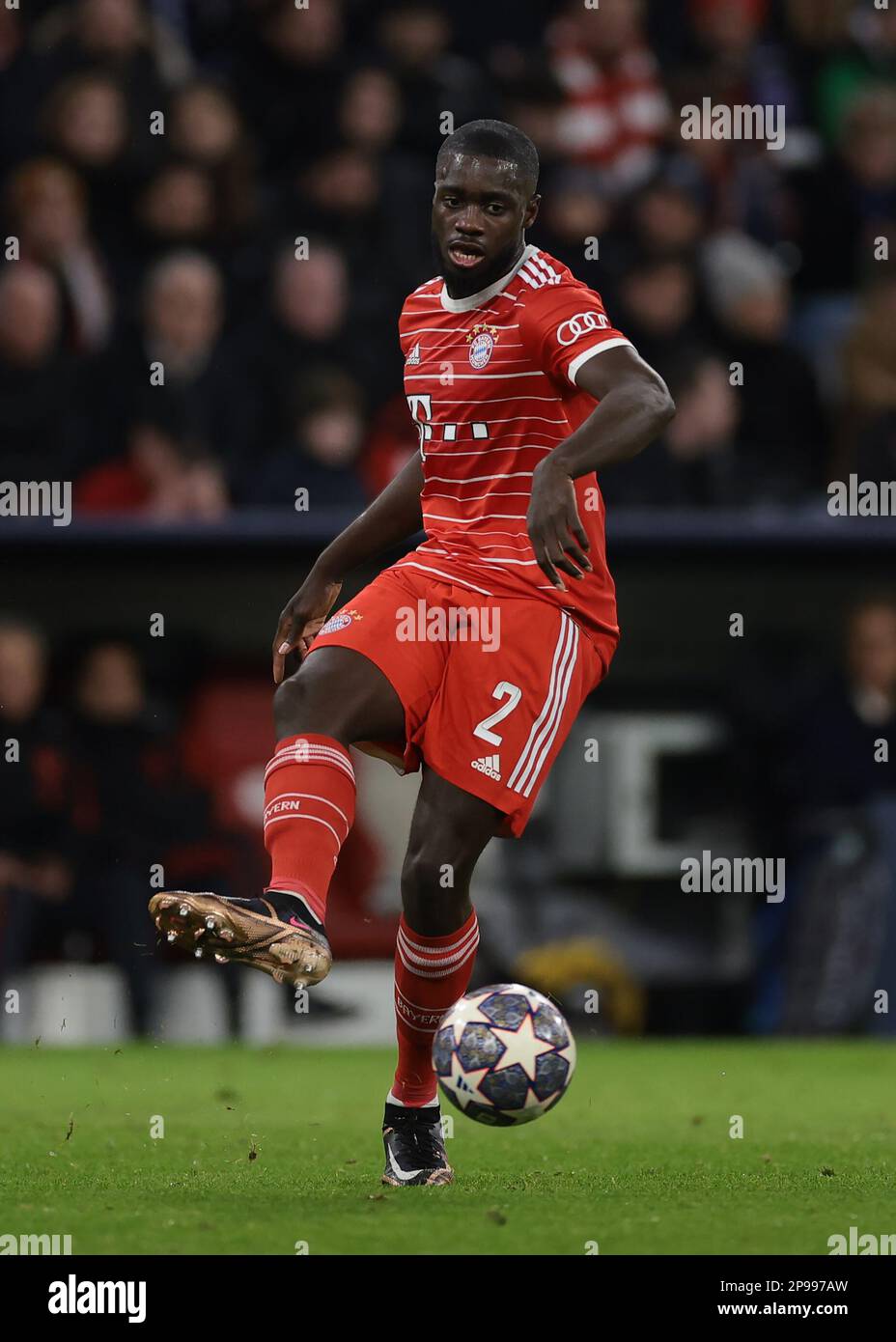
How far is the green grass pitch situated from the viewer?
4.26 m

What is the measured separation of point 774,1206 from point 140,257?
732cm

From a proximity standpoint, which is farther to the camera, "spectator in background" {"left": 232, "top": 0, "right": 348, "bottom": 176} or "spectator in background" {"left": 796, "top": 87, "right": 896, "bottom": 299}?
"spectator in background" {"left": 796, "top": 87, "right": 896, "bottom": 299}

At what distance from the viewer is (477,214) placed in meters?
5.05

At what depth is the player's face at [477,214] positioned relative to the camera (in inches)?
198

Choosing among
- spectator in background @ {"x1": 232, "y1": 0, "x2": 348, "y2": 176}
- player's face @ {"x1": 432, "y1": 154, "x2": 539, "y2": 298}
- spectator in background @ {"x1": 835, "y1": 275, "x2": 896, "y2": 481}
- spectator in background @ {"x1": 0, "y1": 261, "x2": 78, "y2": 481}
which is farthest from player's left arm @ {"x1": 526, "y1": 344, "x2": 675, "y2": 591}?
spectator in background @ {"x1": 232, "y1": 0, "x2": 348, "y2": 176}

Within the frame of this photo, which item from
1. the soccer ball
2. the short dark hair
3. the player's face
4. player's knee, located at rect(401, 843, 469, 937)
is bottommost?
the soccer ball

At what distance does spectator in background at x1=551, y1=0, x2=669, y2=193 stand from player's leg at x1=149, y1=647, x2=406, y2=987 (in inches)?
301

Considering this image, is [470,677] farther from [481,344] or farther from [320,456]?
[320,456]

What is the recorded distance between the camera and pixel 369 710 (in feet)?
16.0

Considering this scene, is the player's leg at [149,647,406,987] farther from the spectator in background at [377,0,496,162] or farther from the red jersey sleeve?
the spectator in background at [377,0,496,162]

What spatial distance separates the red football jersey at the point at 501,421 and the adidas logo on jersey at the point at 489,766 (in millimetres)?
402

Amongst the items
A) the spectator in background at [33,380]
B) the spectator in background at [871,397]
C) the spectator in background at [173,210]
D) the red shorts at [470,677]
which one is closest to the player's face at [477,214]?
the red shorts at [470,677]

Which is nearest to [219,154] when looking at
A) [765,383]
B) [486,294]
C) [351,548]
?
[765,383]
